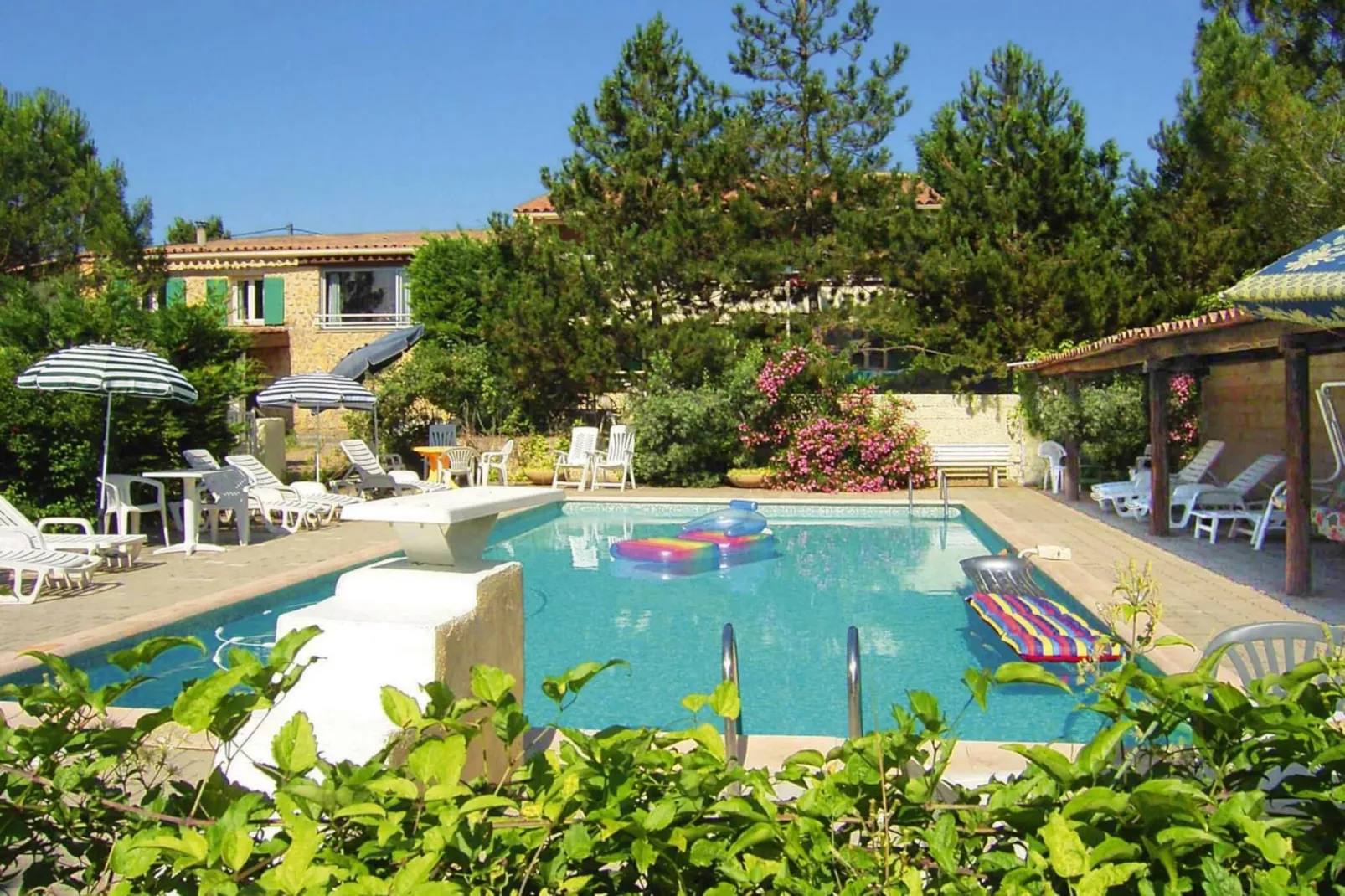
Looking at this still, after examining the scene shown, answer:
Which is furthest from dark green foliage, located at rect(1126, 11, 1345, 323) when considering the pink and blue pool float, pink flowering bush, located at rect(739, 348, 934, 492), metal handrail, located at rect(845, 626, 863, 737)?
metal handrail, located at rect(845, 626, 863, 737)

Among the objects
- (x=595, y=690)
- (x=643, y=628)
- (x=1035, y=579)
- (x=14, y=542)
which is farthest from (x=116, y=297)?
(x=1035, y=579)

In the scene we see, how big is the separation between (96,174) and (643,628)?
17.1 meters

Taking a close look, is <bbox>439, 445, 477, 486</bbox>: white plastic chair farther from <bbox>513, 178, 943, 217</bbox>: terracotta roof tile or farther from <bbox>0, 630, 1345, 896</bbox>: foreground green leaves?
<bbox>0, 630, 1345, 896</bbox>: foreground green leaves

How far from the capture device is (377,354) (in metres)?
21.2

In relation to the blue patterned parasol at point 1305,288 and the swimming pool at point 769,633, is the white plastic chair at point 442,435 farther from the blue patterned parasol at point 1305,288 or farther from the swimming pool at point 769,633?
the blue patterned parasol at point 1305,288

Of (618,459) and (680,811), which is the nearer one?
(680,811)

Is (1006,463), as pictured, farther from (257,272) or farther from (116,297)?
(257,272)

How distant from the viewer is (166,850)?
1.51 m

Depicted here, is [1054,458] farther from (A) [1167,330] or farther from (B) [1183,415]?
(A) [1167,330]

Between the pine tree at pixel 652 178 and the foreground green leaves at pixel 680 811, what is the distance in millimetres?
16976

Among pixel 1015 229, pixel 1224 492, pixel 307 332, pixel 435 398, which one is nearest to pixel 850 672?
pixel 1224 492

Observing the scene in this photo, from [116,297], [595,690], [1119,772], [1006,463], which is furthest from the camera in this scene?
[1006,463]

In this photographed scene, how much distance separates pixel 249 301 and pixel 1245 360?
1008 inches

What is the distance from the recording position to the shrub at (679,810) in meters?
1.47
